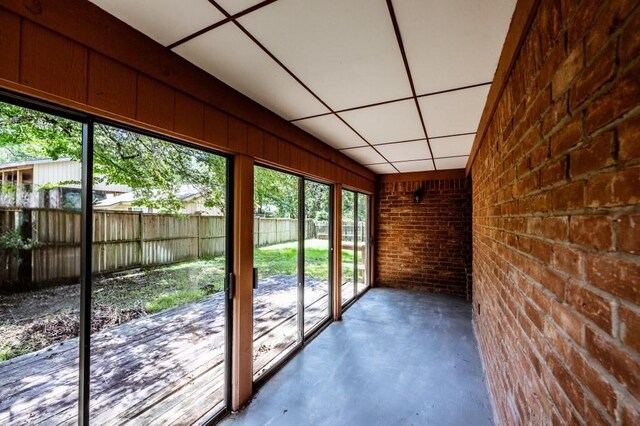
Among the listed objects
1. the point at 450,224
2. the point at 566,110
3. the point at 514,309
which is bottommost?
the point at 514,309

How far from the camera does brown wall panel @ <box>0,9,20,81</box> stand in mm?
997

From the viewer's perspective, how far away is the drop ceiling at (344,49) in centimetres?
121

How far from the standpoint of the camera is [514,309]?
138 cm

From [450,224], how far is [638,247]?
498 centimetres

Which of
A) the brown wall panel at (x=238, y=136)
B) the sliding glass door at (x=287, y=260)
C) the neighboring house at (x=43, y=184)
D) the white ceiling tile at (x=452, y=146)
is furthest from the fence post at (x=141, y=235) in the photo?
the white ceiling tile at (x=452, y=146)

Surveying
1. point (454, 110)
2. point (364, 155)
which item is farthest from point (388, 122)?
point (364, 155)

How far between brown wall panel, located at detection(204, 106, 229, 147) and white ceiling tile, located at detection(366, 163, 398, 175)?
3158 millimetres

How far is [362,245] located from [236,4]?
4.58 meters

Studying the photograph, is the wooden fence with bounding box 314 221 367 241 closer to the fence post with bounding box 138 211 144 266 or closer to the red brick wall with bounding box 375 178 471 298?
the red brick wall with bounding box 375 178 471 298

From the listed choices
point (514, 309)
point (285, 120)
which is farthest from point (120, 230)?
point (514, 309)

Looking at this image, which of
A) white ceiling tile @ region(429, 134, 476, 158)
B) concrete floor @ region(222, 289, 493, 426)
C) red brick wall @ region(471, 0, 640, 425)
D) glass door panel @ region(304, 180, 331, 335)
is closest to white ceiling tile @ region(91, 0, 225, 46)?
red brick wall @ region(471, 0, 640, 425)

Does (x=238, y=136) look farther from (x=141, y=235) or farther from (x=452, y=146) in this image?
(x=452, y=146)

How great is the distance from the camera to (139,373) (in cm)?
219

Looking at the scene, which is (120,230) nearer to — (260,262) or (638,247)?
(260,262)
